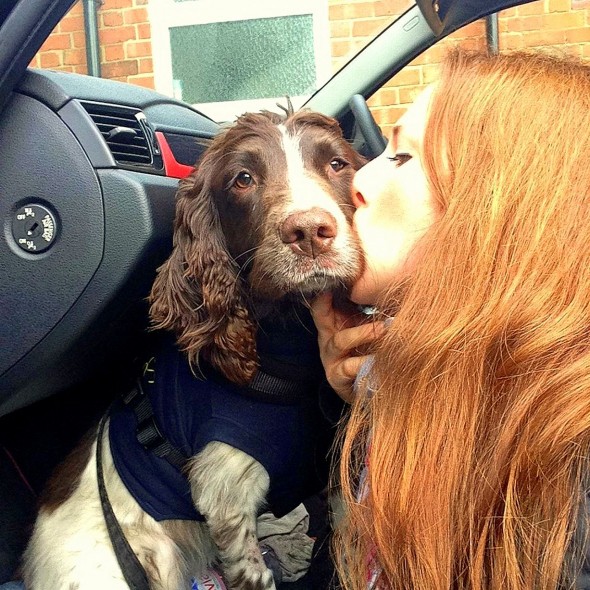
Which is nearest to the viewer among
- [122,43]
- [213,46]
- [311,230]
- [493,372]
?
[493,372]

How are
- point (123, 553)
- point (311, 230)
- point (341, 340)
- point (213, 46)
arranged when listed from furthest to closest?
1. point (213, 46)
2. point (123, 553)
3. point (341, 340)
4. point (311, 230)

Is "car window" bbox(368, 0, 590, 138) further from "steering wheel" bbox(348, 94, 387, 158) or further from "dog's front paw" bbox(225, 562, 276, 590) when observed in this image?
"dog's front paw" bbox(225, 562, 276, 590)

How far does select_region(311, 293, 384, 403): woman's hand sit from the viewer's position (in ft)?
5.75

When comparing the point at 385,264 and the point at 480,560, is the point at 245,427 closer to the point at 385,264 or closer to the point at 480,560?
the point at 385,264

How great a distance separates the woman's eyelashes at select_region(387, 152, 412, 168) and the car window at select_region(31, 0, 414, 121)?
7.38 feet

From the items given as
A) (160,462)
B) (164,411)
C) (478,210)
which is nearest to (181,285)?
(164,411)

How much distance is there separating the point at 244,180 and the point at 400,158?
589 mm

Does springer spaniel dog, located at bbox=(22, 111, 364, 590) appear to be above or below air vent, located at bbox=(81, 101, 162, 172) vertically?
below

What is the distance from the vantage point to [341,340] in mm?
1812

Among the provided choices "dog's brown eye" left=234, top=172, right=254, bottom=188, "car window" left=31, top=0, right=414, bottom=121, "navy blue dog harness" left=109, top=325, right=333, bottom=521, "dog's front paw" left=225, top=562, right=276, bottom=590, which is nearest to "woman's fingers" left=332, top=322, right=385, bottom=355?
"navy blue dog harness" left=109, top=325, right=333, bottom=521

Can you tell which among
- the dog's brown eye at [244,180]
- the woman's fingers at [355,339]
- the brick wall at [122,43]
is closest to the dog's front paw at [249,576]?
the woman's fingers at [355,339]

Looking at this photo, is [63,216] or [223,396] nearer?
[63,216]

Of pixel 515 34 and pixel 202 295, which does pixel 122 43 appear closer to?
pixel 515 34

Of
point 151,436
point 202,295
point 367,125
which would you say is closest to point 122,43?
point 367,125
